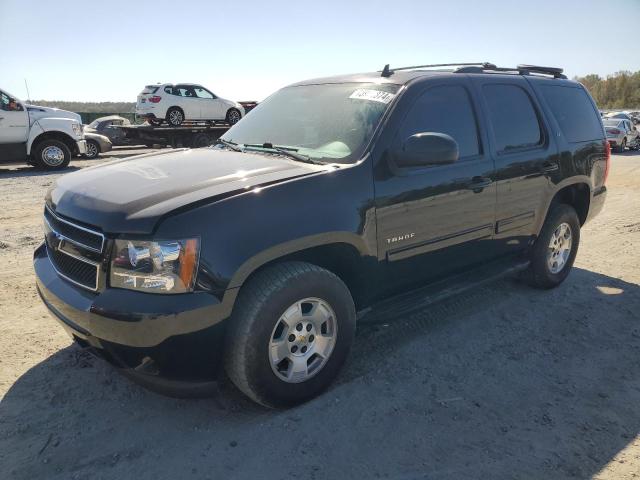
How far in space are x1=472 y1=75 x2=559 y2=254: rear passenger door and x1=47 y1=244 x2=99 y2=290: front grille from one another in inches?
114

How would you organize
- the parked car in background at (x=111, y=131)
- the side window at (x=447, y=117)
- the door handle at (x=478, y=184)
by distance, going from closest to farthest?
the side window at (x=447, y=117) < the door handle at (x=478, y=184) < the parked car in background at (x=111, y=131)

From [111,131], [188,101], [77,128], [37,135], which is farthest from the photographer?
[111,131]

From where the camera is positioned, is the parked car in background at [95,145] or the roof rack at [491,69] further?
the parked car in background at [95,145]

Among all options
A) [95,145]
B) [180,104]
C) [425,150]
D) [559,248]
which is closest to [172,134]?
[180,104]

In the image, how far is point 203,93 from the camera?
18.8m

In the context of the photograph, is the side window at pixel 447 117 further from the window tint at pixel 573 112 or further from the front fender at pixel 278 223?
the window tint at pixel 573 112

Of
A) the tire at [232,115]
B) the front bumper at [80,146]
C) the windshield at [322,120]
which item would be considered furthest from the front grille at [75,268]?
the tire at [232,115]

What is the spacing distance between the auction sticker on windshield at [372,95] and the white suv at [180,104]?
599 inches

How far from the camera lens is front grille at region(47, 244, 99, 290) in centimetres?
257

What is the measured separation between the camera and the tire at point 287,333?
2611mm

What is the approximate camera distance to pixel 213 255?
2.45 metres

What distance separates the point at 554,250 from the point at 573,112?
1334 mm

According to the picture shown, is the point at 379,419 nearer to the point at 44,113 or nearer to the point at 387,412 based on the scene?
the point at 387,412

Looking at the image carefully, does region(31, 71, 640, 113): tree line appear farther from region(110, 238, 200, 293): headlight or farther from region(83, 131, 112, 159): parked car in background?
region(110, 238, 200, 293): headlight
